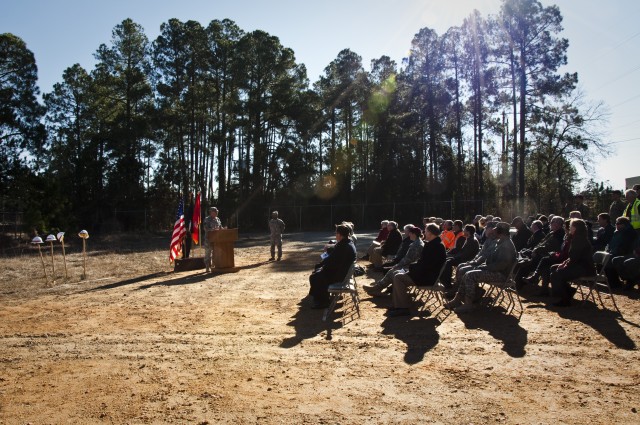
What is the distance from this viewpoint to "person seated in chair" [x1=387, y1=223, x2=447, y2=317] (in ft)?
27.1

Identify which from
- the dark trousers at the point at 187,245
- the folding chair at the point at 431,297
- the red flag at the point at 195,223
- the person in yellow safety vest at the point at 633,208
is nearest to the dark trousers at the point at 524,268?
A: the folding chair at the point at 431,297

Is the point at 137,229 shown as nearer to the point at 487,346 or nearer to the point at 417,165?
the point at 417,165

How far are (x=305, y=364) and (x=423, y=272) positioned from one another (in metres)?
3.10

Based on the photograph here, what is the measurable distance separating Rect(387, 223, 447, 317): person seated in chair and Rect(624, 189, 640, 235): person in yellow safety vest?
16.5 feet

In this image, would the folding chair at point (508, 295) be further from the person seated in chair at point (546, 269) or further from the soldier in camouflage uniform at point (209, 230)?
the soldier in camouflage uniform at point (209, 230)

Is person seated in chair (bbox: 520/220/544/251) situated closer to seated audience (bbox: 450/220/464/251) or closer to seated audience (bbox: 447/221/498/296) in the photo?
seated audience (bbox: 450/220/464/251)

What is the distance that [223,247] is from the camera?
15.5 metres

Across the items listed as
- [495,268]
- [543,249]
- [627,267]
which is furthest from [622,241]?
[495,268]

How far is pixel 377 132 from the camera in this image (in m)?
45.0

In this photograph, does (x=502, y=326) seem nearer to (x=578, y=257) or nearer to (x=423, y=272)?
(x=423, y=272)

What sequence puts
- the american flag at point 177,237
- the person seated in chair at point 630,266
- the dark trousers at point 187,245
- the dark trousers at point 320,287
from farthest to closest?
the dark trousers at point 187,245 < the american flag at point 177,237 < the person seated in chair at point 630,266 < the dark trousers at point 320,287

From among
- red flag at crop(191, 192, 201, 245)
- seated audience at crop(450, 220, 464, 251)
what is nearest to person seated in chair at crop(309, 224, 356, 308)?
seated audience at crop(450, 220, 464, 251)

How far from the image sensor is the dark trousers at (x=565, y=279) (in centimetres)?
836

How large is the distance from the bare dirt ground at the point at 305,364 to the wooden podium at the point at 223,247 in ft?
15.5
